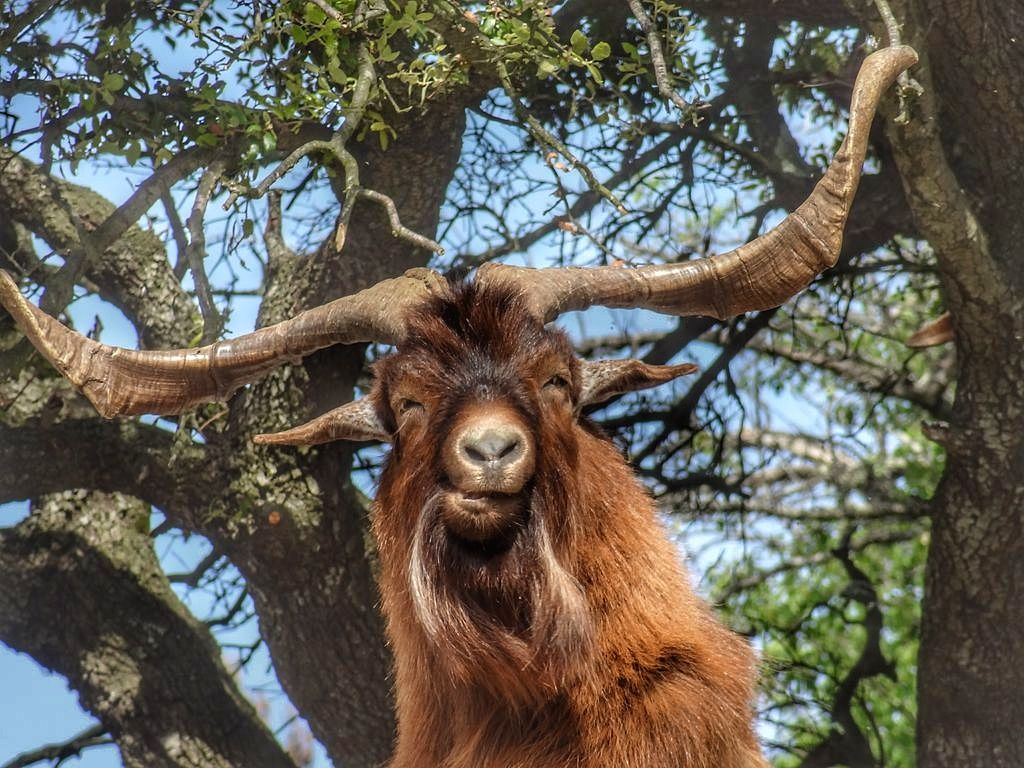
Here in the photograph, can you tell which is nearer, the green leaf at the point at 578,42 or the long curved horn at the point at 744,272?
the long curved horn at the point at 744,272

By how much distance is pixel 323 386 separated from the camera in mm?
5684

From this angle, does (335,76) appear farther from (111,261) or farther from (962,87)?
(962,87)

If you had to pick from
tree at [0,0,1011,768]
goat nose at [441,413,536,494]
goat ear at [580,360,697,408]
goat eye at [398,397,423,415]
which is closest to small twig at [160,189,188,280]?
tree at [0,0,1011,768]

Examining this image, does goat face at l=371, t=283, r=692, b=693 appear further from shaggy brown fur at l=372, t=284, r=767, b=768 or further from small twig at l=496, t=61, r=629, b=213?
small twig at l=496, t=61, r=629, b=213

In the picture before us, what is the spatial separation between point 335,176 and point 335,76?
1.93ft

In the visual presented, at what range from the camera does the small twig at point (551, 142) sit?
15.4ft

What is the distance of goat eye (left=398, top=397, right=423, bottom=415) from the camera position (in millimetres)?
3762

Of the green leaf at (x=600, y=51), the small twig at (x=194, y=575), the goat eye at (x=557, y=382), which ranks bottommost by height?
the goat eye at (x=557, y=382)

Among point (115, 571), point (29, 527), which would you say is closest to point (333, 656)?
point (115, 571)

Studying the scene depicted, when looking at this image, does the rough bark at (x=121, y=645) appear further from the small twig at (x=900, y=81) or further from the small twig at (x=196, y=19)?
the small twig at (x=900, y=81)

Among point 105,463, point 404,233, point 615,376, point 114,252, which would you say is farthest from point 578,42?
point 105,463

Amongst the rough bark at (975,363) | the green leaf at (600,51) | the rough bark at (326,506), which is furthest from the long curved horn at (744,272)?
the rough bark at (326,506)

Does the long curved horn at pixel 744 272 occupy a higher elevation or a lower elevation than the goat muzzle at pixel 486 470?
higher

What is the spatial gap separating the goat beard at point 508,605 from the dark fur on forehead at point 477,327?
0.45m
